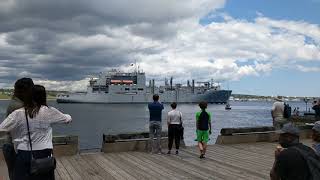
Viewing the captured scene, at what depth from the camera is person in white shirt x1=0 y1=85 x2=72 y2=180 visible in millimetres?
4828

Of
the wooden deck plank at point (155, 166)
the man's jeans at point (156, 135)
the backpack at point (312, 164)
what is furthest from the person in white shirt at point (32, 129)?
the man's jeans at point (156, 135)

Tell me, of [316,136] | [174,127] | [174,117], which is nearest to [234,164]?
[174,127]

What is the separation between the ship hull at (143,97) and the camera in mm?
161250

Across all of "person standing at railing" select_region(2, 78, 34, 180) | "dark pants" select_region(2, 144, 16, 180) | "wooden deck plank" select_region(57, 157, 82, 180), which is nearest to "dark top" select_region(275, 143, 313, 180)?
"person standing at railing" select_region(2, 78, 34, 180)

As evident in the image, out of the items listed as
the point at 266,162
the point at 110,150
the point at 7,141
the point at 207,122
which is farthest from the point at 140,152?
the point at 7,141

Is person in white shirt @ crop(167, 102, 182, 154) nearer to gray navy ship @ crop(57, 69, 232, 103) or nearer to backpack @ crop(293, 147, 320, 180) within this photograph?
backpack @ crop(293, 147, 320, 180)

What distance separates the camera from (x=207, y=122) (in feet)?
41.4

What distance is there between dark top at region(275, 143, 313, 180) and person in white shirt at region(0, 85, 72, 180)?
2.32m

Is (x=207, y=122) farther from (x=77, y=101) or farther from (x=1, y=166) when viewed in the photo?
(x=77, y=101)

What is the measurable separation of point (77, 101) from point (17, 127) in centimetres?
17491

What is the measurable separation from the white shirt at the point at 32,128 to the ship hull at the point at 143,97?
154m

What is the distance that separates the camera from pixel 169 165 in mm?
11125

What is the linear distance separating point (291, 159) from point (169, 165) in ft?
22.4

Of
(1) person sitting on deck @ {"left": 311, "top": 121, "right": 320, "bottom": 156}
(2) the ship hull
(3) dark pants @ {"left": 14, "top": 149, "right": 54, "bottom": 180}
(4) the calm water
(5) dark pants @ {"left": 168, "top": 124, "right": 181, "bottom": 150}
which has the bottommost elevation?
(4) the calm water
